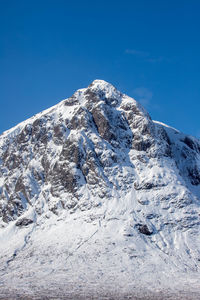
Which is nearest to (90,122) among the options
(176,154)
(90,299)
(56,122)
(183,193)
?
(56,122)

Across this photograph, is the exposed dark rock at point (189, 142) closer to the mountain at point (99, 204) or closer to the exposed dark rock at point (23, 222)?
the mountain at point (99, 204)

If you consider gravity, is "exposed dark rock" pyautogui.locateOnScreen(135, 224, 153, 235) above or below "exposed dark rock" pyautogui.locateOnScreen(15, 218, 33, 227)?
above

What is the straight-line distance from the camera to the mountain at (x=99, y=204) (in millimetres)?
71500

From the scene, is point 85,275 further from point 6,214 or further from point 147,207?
point 6,214

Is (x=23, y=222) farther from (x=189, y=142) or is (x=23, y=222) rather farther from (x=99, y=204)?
(x=189, y=142)

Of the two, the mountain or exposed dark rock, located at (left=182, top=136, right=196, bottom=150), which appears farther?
exposed dark rock, located at (left=182, top=136, right=196, bottom=150)

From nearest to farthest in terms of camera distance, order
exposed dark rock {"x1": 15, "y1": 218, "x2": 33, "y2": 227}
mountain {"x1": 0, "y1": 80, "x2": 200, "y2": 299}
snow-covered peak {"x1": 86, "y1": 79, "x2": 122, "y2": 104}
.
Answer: mountain {"x1": 0, "y1": 80, "x2": 200, "y2": 299}
exposed dark rock {"x1": 15, "y1": 218, "x2": 33, "y2": 227}
snow-covered peak {"x1": 86, "y1": 79, "x2": 122, "y2": 104}

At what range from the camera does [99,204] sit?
337 ft

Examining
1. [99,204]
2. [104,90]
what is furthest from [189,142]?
[99,204]

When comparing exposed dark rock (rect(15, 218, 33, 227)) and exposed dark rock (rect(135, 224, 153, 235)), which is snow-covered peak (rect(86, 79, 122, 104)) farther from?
exposed dark rock (rect(135, 224, 153, 235))

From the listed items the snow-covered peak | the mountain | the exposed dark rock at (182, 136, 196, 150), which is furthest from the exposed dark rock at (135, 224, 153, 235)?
the snow-covered peak

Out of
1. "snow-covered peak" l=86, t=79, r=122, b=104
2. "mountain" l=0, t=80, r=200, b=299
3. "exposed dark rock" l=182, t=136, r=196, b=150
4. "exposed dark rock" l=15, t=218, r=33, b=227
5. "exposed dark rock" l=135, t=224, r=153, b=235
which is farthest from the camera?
"exposed dark rock" l=182, t=136, r=196, b=150

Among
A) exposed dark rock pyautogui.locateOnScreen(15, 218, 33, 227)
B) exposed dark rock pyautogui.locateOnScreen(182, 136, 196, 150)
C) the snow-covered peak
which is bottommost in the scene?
exposed dark rock pyautogui.locateOnScreen(15, 218, 33, 227)

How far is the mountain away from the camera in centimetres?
7150
